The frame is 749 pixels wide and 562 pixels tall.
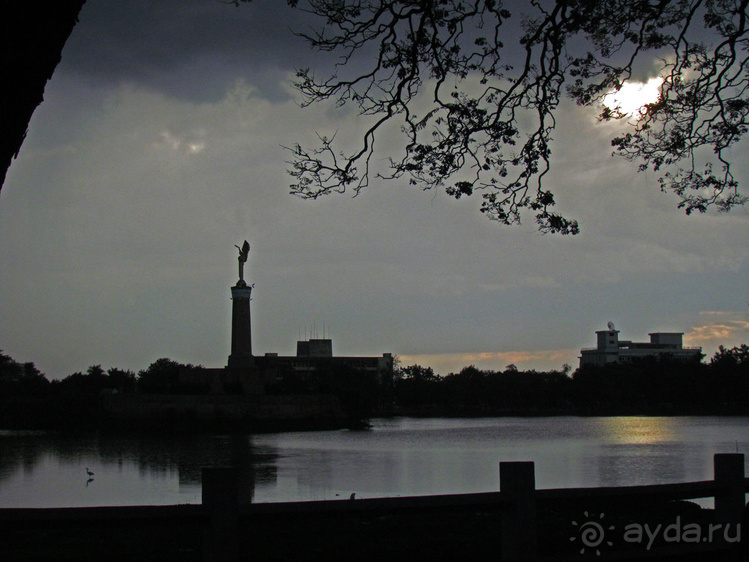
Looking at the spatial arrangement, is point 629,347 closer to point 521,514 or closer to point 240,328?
point 240,328

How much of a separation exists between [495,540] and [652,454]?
1395 inches

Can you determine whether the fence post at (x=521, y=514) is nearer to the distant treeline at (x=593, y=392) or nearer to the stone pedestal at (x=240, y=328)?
the stone pedestal at (x=240, y=328)

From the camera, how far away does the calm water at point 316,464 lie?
1071 inches

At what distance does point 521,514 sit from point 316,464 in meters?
33.7

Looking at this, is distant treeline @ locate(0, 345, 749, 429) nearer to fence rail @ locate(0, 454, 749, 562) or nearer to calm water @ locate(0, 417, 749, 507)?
calm water @ locate(0, 417, 749, 507)

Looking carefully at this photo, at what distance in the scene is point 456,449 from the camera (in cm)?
4831

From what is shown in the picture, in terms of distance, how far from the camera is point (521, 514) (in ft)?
16.5

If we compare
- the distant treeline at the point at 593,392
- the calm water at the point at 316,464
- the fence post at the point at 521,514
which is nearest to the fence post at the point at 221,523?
the fence post at the point at 521,514

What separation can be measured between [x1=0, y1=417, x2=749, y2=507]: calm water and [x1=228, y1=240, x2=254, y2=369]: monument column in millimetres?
8373

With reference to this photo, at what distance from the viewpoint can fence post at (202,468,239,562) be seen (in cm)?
436

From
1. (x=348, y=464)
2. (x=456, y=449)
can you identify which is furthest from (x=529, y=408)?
(x=348, y=464)

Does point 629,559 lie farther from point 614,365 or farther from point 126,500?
point 614,365

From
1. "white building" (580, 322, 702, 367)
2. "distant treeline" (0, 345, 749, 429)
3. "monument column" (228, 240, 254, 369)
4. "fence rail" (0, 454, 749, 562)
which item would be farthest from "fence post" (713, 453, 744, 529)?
"white building" (580, 322, 702, 367)

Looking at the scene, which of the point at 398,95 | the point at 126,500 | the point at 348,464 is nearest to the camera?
the point at 398,95
